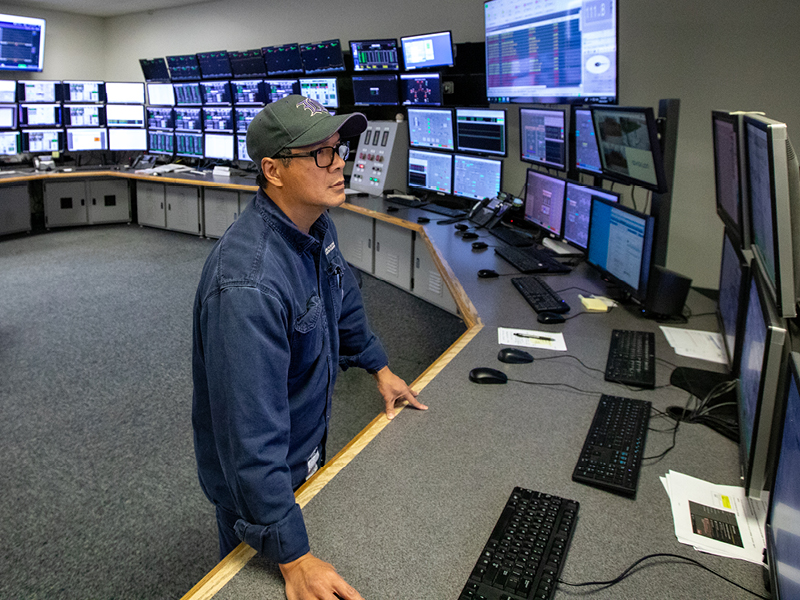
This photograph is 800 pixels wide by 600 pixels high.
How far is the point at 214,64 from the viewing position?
22.5ft

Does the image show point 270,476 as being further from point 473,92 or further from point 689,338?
point 473,92

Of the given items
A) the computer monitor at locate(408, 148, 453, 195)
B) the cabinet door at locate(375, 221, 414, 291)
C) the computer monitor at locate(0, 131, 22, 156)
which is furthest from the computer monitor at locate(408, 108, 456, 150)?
the computer monitor at locate(0, 131, 22, 156)

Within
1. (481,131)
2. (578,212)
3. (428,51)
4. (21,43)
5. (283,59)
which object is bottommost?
(578,212)

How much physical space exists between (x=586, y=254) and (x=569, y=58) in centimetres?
138

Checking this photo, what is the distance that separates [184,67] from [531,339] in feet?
21.8

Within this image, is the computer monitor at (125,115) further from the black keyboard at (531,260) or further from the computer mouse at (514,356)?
the computer mouse at (514,356)

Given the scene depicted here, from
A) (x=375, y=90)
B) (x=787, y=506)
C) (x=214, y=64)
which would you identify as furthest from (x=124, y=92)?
(x=787, y=506)

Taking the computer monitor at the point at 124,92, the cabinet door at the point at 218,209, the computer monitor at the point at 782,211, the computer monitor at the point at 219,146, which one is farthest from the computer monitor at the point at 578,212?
the computer monitor at the point at 124,92

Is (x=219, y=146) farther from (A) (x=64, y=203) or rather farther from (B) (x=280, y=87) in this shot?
(A) (x=64, y=203)

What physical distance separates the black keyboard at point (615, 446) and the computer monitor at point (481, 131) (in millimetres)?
2848

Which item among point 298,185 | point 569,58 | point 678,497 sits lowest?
point 678,497

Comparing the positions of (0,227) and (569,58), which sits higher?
(569,58)

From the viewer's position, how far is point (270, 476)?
990 mm

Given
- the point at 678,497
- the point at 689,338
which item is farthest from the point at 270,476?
the point at 689,338
